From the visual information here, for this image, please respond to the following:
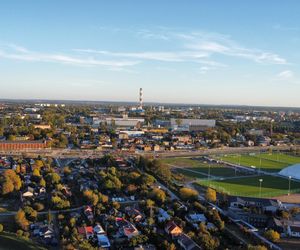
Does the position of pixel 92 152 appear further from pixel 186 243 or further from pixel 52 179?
pixel 186 243

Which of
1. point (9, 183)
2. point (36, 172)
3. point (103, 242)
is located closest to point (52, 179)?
point (36, 172)

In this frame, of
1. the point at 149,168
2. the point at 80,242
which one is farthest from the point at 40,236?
the point at 149,168

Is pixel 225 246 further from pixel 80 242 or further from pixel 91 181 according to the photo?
pixel 91 181

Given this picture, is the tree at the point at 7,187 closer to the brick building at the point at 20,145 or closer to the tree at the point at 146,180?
the tree at the point at 146,180

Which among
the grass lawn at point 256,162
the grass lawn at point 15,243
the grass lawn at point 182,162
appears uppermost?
the grass lawn at point 256,162

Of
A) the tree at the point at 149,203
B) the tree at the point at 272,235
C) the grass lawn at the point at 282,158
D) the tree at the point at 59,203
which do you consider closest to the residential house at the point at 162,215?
the tree at the point at 149,203
